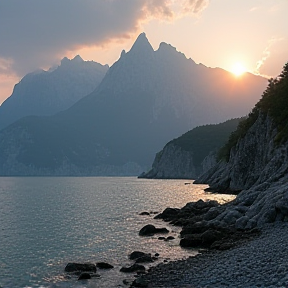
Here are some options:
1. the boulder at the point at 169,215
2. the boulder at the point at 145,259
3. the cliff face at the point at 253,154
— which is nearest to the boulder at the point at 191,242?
the boulder at the point at 145,259

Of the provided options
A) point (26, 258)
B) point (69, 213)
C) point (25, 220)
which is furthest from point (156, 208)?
point (26, 258)

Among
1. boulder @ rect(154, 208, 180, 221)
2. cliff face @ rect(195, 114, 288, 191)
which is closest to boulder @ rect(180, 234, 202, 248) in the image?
boulder @ rect(154, 208, 180, 221)

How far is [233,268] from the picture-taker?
933 inches

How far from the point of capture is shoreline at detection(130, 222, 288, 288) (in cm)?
2077

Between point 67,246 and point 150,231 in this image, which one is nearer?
point 67,246

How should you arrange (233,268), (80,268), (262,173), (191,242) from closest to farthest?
(233,268)
(80,268)
(191,242)
(262,173)

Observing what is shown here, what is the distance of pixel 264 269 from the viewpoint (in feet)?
72.0

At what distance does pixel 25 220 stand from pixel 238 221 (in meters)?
37.6

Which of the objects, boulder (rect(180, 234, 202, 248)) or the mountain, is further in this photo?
the mountain

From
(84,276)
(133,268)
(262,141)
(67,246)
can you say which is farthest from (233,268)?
(262,141)

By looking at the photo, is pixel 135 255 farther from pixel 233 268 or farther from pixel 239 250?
pixel 233 268

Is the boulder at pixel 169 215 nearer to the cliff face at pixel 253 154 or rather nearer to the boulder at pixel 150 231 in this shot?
the boulder at pixel 150 231

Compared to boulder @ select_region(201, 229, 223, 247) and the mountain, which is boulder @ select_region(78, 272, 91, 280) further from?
the mountain

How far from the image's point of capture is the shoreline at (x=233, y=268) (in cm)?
2077
